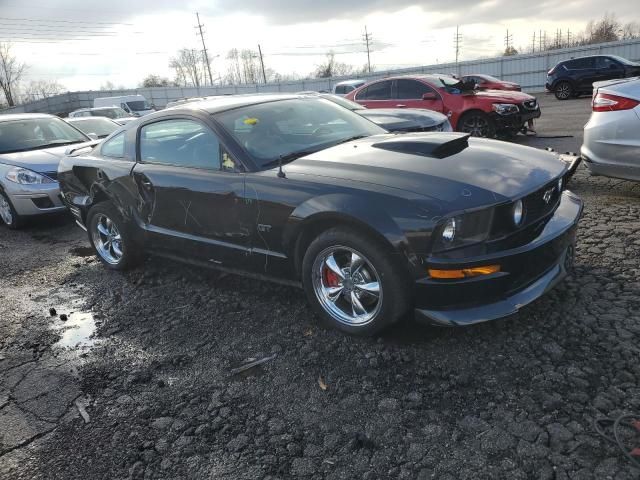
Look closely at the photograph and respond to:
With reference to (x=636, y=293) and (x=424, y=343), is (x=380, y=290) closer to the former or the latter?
(x=424, y=343)

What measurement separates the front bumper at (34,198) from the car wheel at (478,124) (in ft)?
23.6

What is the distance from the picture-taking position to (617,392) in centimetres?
243

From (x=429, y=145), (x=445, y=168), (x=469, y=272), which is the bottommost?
(x=469, y=272)

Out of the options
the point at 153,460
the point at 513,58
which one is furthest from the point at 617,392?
the point at 513,58

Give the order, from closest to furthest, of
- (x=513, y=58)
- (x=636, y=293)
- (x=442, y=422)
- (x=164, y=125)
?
1. (x=442, y=422)
2. (x=636, y=293)
3. (x=164, y=125)
4. (x=513, y=58)

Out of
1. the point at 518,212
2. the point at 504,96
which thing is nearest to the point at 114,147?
the point at 518,212

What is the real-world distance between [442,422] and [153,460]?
1.39 metres

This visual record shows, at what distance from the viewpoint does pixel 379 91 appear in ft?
35.3

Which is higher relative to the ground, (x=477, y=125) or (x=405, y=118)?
(x=405, y=118)

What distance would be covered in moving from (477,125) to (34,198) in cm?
769

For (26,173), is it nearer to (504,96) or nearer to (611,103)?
(611,103)

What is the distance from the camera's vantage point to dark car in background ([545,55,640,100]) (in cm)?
1933

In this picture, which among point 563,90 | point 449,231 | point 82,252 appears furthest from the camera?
point 563,90

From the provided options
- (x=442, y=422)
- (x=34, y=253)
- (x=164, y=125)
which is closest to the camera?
(x=442, y=422)
